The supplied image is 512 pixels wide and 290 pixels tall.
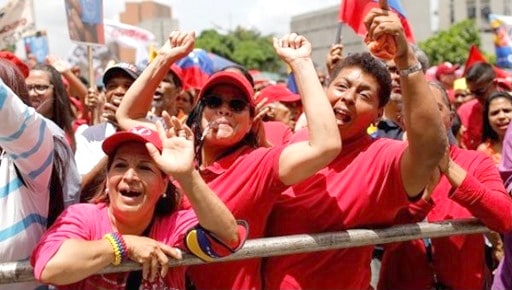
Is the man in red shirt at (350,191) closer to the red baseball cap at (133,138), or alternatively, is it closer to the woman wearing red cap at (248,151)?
the woman wearing red cap at (248,151)

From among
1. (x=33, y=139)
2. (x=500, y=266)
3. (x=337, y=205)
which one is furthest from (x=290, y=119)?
(x=33, y=139)

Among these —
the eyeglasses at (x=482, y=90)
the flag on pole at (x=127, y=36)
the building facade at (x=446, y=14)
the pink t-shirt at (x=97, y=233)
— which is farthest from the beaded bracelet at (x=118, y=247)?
the building facade at (x=446, y=14)

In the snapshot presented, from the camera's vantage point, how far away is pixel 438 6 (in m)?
69.5

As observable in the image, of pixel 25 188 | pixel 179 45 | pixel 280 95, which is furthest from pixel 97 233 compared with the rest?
pixel 280 95

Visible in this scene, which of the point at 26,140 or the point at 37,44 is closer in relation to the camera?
the point at 26,140

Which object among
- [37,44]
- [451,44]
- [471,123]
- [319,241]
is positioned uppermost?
[319,241]

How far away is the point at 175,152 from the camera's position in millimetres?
2328

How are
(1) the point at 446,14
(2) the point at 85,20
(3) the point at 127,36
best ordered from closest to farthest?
1. (2) the point at 85,20
2. (3) the point at 127,36
3. (1) the point at 446,14

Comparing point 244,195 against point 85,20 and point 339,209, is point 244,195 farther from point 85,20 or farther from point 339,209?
point 85,20

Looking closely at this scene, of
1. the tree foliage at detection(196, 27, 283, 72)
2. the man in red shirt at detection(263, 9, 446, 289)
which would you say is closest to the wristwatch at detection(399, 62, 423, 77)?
the man in red shirt at detection(263, 9, 446, 289)

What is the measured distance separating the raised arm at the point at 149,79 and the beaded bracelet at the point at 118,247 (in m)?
1.01

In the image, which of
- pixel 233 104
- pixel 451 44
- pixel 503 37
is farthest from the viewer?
pixel 451 44

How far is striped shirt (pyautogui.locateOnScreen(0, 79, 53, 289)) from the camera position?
7.59ft

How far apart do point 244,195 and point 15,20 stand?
5059 mm
